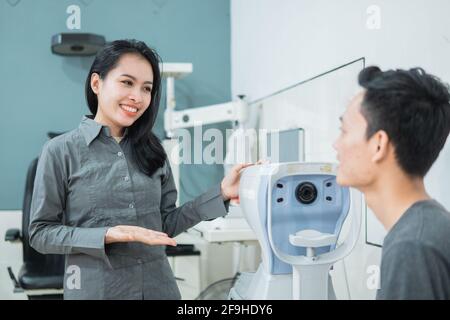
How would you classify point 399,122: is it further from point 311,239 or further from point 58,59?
point 58,59

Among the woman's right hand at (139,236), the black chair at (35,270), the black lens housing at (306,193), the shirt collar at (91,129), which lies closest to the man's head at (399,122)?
the black lens housing at (306,193)

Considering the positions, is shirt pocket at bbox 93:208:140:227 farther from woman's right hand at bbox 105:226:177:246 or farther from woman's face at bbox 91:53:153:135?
woman's face at bbox 91:53:153:135

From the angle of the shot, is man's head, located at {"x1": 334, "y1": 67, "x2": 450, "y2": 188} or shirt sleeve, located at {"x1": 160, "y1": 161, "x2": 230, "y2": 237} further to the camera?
shirt sleeve, located at {"x1": 160, "y1": 161, "x2": 230, "y2": 237}

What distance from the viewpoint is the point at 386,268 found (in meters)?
0.78

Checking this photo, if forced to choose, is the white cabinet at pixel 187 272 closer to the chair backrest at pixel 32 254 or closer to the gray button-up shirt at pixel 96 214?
the chair backrest at pixel 32 254

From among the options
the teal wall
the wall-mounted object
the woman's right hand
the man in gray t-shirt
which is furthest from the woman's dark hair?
the teal wall

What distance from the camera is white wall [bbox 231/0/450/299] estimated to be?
1.35 meters

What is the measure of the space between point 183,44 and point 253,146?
913 millimetres

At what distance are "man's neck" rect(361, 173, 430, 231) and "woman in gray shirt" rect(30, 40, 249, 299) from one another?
61 cm

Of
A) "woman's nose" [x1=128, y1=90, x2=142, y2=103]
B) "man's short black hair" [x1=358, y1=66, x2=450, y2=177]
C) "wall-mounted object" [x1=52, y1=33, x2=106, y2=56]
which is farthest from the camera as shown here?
"wall-mounted object" [x1=52, y1=33, x2=106, y2=56]

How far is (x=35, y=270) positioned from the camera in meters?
2.44

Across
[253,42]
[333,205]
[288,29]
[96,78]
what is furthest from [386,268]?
[253,42]

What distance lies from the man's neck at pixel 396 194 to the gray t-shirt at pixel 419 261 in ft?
0.30
